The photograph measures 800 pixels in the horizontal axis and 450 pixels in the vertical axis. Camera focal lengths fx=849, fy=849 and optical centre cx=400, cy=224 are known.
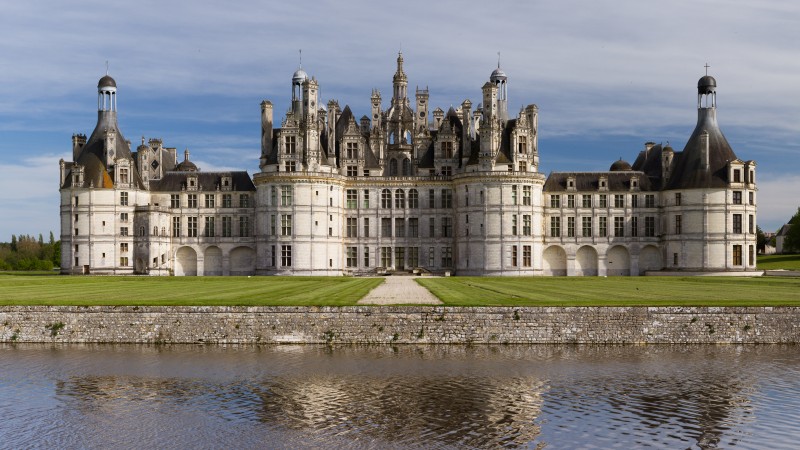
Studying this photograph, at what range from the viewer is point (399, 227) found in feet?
275

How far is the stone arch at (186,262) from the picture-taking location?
85188 millimetres

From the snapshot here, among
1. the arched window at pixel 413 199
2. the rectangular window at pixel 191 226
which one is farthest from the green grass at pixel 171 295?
the arched window at pixel 413 199

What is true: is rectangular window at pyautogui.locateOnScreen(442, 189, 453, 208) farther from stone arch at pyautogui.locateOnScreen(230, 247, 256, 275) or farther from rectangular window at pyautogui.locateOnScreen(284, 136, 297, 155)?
stone arch at pyautogui.locateOnScreen(230, 247, 256, 275)

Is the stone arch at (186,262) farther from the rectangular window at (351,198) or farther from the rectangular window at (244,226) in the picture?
the rectangular window at (351,198)

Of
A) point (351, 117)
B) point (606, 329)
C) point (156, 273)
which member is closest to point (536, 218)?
point (351, 117)

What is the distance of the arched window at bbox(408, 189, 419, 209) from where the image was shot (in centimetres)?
8350

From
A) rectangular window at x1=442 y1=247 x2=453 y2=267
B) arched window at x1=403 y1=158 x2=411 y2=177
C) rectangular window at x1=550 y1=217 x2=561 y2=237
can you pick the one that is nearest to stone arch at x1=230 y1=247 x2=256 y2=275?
arched window at x1=403 y1=158 x2=411 y2=177

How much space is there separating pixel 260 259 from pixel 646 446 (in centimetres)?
6245

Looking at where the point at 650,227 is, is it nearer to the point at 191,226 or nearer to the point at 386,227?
the point at 386,227

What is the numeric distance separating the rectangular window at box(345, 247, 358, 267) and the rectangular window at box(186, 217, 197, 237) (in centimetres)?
1546

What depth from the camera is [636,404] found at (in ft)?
83.5

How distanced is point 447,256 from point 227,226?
72.5 ft

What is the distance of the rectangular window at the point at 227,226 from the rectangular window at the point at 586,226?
3463cm

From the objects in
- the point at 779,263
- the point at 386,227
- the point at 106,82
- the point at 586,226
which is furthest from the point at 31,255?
the point at 779,263
